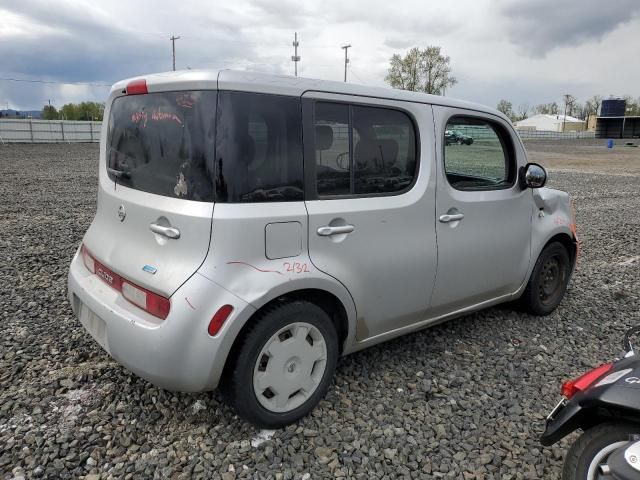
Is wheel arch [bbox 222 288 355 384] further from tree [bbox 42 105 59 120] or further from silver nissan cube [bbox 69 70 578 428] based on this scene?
tree [bbox 42 105 59 120]

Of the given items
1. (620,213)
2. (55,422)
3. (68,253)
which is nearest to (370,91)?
(55,422)

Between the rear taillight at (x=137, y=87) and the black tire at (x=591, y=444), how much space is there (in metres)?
2.68

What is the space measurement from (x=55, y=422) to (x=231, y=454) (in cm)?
100

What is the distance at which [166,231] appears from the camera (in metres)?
2.43

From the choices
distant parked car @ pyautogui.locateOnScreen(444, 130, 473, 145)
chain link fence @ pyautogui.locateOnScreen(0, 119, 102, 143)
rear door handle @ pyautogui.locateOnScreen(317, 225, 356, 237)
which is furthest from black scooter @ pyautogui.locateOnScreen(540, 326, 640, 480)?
chain link fence @ pyautogui.locateOnScreen(0, 119, 102, 143)


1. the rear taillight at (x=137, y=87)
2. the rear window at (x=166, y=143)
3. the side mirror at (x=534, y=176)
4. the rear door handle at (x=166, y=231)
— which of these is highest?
the rear taillight at (x=137, y=87)

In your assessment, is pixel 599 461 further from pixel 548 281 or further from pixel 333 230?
pixel 548 281

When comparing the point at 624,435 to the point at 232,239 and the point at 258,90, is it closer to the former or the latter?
the point at 232,239

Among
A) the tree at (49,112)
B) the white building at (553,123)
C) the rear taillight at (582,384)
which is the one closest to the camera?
the rear taillight at (582,384)

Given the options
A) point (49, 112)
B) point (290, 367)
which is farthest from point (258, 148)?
point (49, 112)

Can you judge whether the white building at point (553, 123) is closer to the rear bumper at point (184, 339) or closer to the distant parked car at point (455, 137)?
the distant parked car at point (455, 137)

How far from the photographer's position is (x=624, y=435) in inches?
78.0

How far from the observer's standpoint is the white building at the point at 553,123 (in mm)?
91500

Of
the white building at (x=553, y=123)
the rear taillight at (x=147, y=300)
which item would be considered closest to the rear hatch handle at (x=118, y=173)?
the rear taillight at (x=147, y=300)
